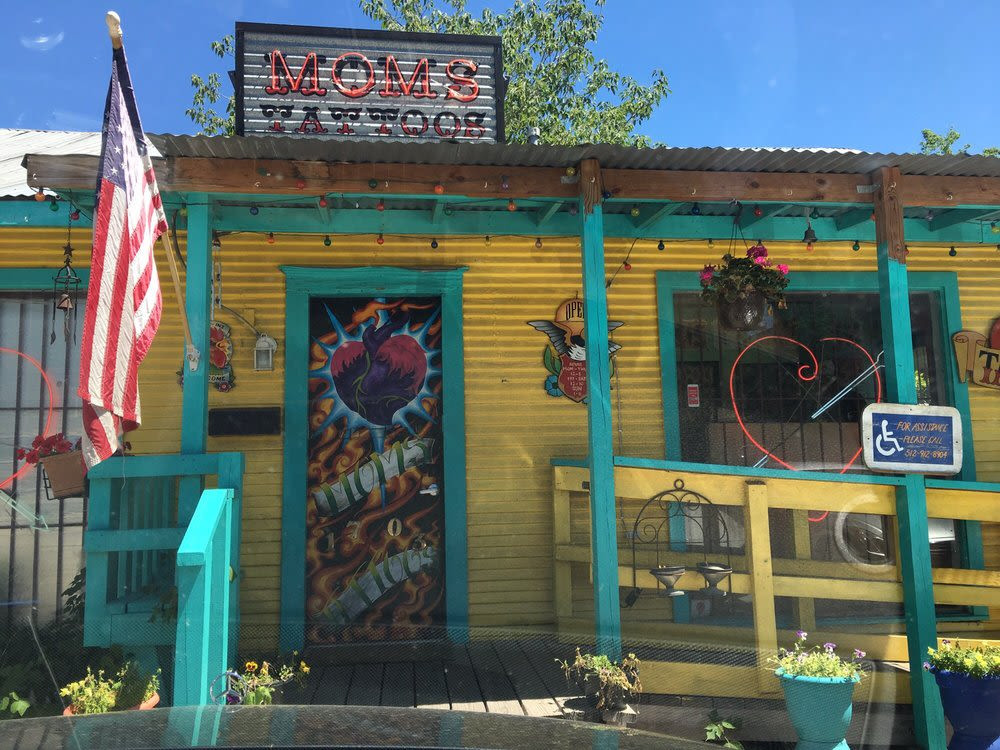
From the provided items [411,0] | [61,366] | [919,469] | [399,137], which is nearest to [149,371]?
[61,366]

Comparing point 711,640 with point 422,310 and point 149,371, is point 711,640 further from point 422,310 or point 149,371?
point 149,371

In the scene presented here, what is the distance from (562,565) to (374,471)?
5.50 feet

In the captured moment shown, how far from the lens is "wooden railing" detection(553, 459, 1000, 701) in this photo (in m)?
4.79

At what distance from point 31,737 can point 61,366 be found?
4797 millimetres

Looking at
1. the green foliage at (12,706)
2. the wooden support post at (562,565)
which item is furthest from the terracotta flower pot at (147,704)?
the wooden support post at (562,565)

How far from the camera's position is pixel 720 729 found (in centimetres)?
432

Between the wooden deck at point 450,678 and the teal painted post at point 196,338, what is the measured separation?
159 cm

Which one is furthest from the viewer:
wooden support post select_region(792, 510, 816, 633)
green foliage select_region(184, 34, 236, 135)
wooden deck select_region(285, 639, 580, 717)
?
green foliage select_region(184, 34, 236, 135)

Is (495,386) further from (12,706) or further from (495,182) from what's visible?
(12,706)

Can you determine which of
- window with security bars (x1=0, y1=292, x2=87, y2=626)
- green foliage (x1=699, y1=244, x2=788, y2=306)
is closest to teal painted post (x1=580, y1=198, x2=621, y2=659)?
green foliage (x1=699, y1=244, x2=788, y2=306)

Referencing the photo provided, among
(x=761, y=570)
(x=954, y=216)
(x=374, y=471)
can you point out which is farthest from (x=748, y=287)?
(x=374, y=471)

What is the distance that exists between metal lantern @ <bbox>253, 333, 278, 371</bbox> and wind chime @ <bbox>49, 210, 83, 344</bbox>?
1.42 meters

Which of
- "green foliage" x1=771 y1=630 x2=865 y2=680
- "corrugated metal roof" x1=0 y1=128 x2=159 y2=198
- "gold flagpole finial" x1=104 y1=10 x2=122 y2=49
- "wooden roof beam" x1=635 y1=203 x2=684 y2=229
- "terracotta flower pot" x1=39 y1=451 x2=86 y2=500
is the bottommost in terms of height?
"green foliage" x1=771 y1=630 x2=865 y2=680

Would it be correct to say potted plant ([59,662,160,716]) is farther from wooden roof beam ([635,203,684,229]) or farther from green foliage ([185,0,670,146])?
green foliage ([185,0,670,146])
